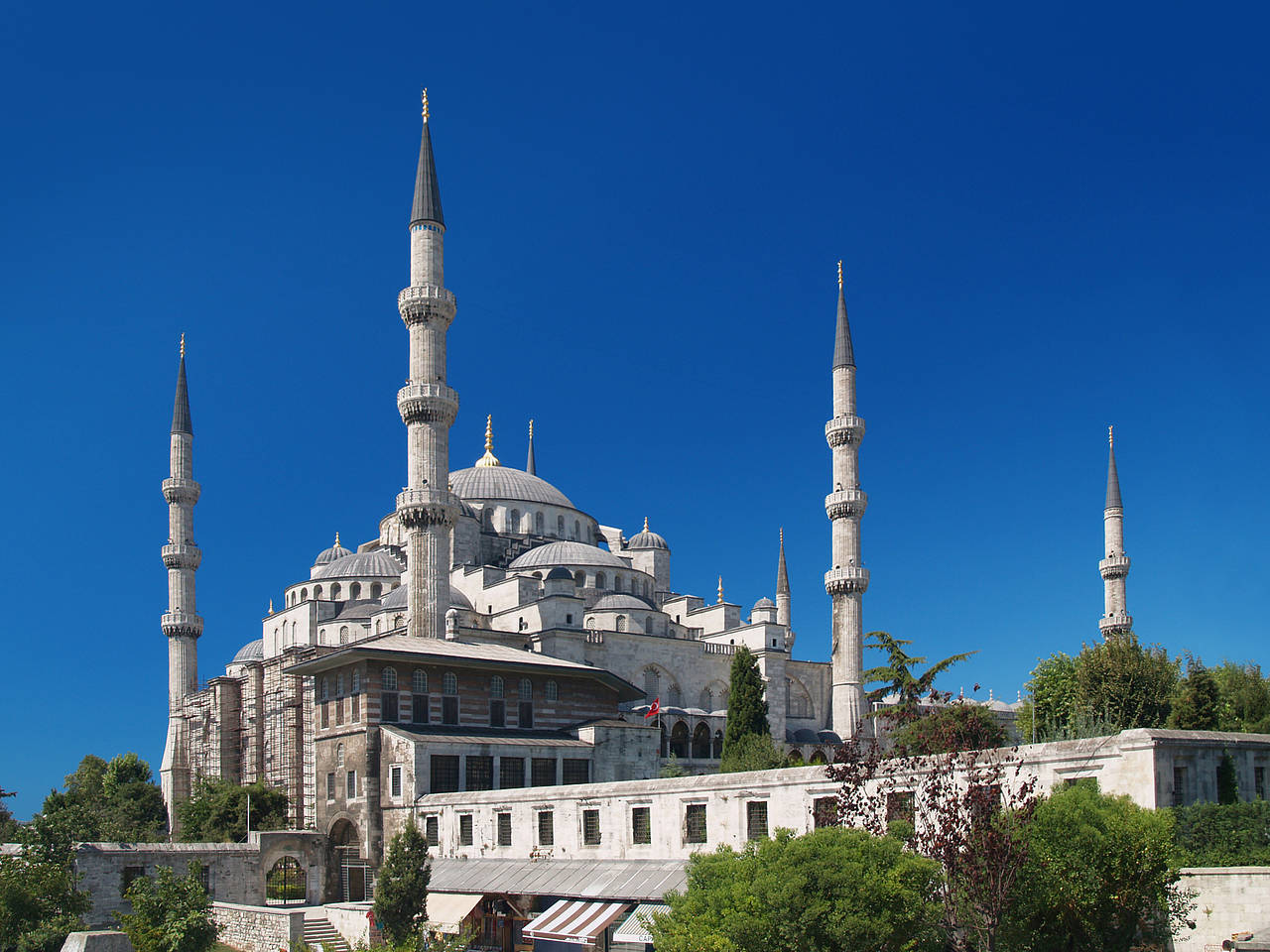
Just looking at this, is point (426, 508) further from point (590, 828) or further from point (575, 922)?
point (575, 922)

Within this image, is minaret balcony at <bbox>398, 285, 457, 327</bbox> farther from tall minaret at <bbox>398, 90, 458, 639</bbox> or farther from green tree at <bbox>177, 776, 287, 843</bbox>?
green tree at <bbox>177, 776, 287, 843</bbox>

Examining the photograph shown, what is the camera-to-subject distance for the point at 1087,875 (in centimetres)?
1282

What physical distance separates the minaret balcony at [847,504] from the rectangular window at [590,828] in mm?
22476

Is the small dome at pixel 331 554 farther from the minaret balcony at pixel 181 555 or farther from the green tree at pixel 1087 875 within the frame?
the green tree at pixel 1087 875

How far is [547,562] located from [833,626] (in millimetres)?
11251

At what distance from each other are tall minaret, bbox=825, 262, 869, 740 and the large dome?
47.3ft

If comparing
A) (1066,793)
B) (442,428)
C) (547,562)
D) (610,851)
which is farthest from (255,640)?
(1066,793)

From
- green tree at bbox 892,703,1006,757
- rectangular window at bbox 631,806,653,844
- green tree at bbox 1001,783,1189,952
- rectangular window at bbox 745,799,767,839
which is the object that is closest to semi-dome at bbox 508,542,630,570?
rectangular window at bbox 631,806,653,844

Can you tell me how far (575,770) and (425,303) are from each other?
15510 mm

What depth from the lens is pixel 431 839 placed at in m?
26.6

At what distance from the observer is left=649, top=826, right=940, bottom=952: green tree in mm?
12430

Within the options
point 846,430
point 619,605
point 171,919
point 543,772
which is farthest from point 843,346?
point 171,919

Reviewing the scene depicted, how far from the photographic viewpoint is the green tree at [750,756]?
99.5 feet

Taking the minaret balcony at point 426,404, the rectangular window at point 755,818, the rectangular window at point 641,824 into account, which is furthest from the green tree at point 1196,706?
the minaret balcony at point 426,404
